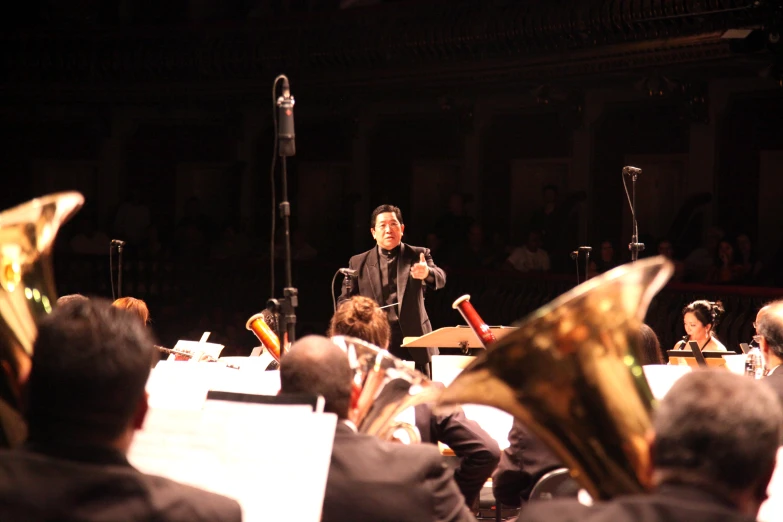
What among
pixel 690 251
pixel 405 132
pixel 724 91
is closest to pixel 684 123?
pixel 724 91

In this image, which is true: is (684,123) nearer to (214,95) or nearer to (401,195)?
(401,195)

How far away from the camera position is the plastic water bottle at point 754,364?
4716 millimetres

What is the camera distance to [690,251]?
10508 millimetres

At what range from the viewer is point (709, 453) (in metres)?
1.67

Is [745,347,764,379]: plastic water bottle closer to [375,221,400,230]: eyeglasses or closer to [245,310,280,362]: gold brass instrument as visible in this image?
[245,310,280,362]: gold brass instrument

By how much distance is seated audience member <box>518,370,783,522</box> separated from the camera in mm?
1653

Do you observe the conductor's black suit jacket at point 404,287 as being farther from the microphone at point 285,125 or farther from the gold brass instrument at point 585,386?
the gold brass instrument at point 585,386

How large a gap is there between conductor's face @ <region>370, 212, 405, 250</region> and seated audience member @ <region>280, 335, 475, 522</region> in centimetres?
448

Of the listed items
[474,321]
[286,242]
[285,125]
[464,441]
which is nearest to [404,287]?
[474,321]

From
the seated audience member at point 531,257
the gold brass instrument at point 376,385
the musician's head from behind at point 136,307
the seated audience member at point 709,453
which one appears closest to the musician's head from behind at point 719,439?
the seated audience member at point 709,453

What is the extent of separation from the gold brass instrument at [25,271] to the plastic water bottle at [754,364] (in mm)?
3250

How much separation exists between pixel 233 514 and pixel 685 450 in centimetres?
82

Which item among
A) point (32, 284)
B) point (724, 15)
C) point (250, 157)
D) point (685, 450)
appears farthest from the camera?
point (250, 157)

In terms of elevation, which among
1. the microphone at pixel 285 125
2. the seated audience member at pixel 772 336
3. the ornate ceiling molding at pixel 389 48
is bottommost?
the seated audience member at pixel 772 336
